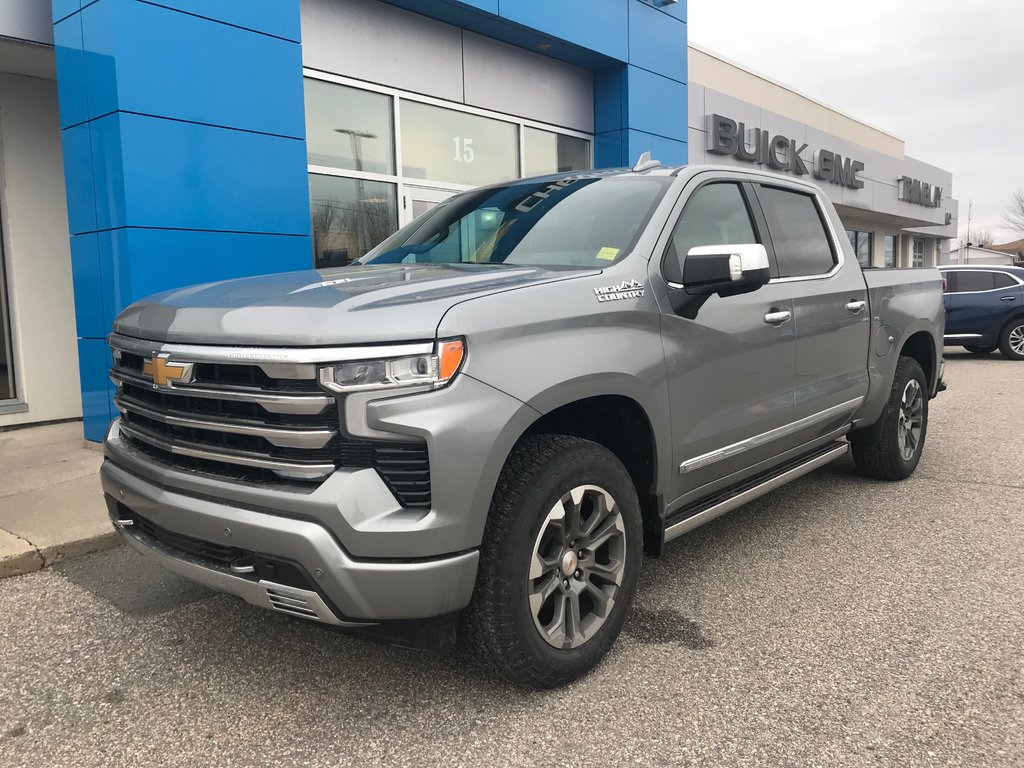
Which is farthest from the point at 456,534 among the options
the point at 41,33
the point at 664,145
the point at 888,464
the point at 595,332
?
the point at 664,145

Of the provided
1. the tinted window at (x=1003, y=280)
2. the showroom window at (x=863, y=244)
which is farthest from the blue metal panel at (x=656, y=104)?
the showroom window at (x=863, y=244)

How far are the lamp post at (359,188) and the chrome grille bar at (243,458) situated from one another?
612 cm

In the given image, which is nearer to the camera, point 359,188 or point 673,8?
point 359,188

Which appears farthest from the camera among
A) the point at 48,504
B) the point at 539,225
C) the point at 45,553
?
the point at 48,504

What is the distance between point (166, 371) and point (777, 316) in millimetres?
2605

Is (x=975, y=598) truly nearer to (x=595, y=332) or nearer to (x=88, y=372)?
(x=595, y=332)

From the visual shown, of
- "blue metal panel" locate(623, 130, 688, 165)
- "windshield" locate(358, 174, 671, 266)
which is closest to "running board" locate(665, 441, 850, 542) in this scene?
"windshield" locate(358, 174, 671, 266)

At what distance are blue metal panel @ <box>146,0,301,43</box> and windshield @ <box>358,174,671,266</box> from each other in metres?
3.88

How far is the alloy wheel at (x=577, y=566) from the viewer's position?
2.59m

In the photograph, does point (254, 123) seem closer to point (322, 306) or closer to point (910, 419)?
point (322, 306)

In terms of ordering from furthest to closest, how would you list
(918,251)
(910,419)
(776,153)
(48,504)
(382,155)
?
(918,251)
(776,153)
(382,155)
(910,419)
(48,504)

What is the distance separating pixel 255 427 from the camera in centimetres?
234

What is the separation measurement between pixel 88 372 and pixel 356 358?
540cm

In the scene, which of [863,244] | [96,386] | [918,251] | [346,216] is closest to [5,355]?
[96,386]
